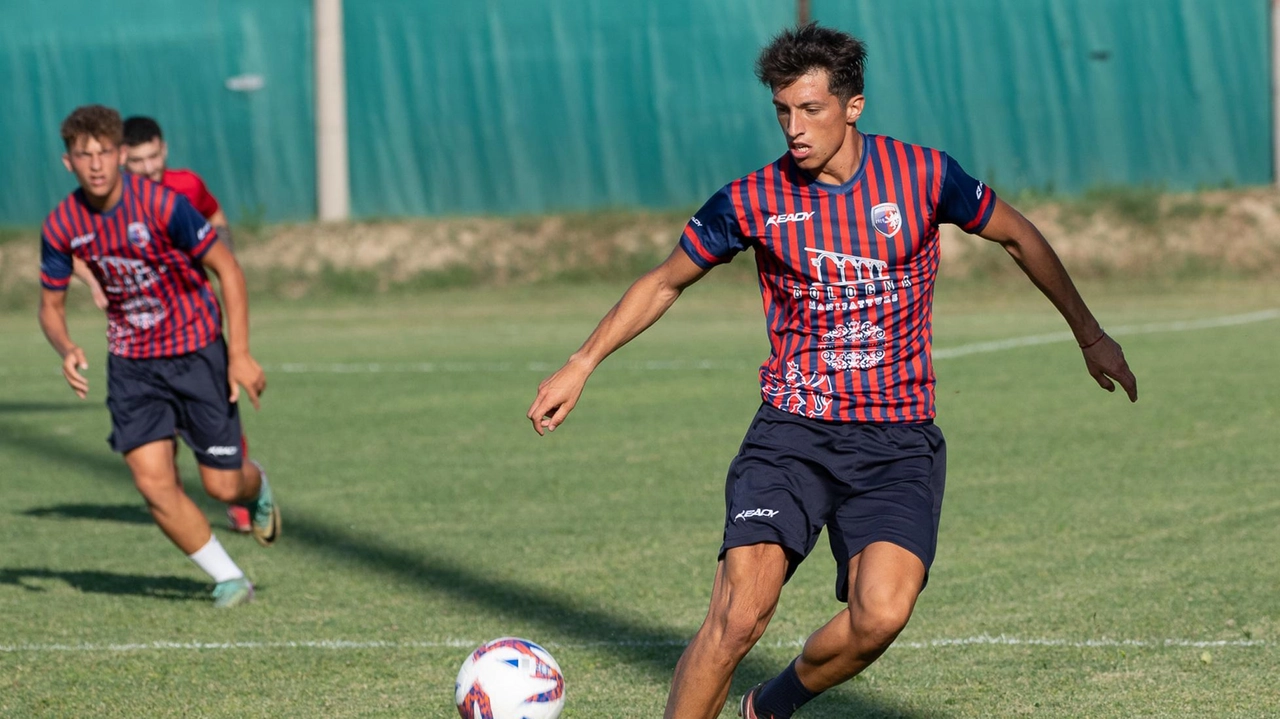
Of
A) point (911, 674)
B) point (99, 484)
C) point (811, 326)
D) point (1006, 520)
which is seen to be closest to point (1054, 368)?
point (1006, 520)

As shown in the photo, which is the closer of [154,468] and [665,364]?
[154,468]

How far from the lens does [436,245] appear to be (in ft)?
84.8

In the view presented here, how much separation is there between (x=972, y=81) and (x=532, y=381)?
1183 cm

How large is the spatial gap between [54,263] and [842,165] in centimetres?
379

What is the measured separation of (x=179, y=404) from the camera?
720 cm

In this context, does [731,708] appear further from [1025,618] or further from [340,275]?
[340,275]

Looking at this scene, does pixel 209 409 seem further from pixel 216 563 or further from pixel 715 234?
pixel 715 234

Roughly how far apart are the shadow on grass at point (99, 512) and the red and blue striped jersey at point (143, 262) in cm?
186

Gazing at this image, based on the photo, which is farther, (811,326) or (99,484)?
(99,484)

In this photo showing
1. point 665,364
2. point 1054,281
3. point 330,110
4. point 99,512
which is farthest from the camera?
point 330,110

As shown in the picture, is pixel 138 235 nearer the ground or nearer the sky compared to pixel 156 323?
nearer the sky

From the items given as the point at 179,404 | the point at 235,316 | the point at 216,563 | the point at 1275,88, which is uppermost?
the point at 235,316

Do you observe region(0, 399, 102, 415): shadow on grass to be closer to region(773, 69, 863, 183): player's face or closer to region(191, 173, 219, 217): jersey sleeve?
region(191, 173, 219, 217): jersey sleeve

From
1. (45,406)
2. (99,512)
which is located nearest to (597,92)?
(45,406)
